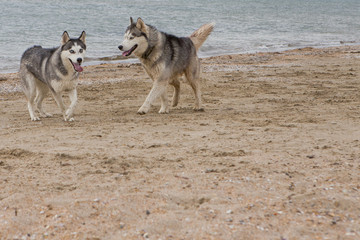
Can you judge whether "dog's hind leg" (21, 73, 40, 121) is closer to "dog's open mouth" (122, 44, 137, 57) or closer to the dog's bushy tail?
"dog's open mouth" (122, 44, 137, 57)

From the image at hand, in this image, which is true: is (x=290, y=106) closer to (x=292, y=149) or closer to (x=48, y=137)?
(x=292, y=149)

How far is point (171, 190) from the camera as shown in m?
3.60

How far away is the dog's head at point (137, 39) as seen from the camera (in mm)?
6938

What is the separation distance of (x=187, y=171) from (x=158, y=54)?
344cm

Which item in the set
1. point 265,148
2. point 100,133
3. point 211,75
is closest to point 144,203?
point 265,148

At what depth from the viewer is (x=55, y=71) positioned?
6.79m

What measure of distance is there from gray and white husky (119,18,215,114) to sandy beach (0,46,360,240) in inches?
16.6

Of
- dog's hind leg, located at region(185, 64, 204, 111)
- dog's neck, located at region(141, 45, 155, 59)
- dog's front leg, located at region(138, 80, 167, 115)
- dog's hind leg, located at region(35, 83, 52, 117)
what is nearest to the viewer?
dog's neck, located at region(141, 45, 155, 59)

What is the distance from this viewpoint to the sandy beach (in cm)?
301

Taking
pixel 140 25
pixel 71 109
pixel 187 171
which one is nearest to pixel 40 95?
pixel 71 109

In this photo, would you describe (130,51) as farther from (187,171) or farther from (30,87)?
A: (187,171)

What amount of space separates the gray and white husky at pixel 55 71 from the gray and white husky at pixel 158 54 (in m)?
0.77

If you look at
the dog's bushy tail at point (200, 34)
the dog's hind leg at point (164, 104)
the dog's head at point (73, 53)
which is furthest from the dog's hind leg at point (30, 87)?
the dog's bushy tail at point (200, 34)

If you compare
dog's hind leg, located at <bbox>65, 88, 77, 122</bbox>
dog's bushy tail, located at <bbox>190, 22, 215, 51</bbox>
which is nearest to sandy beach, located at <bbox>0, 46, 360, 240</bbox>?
dog's hind leg, located at <bbox>65, 88, 77, 122</bbox>
